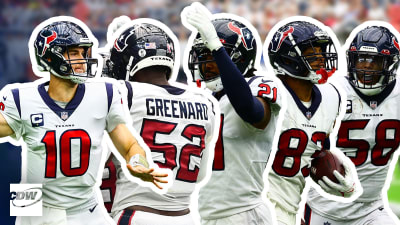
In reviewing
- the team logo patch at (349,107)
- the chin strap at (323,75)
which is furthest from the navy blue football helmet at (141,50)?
the team logo patch at (349,107)

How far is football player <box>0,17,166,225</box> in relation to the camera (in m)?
5.80

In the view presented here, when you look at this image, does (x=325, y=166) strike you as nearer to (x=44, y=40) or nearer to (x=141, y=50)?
(x=141, y=50)

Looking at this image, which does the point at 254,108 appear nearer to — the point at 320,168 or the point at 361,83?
the point at 320,168

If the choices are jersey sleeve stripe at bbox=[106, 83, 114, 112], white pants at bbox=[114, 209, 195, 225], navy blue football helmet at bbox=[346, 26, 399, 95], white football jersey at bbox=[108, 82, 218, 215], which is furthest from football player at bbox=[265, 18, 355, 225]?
jersey sleeve stripe at bbox=[106, 83, 114, 112]

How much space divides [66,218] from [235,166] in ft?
4.25

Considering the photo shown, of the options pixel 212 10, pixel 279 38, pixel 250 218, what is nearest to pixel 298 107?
pixel 279 38

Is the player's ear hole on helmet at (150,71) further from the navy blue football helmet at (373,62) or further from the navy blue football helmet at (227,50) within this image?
the navy blue football helmet at (373,62)

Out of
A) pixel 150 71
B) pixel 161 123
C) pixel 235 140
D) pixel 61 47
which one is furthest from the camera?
pixel 235 140

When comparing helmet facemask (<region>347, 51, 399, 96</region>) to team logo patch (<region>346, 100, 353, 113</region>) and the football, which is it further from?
the football

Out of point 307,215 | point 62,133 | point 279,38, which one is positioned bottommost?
point 307,215

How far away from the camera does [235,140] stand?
6211 millimetres

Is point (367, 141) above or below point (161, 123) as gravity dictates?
below

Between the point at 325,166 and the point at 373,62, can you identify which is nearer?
the point at 325,166

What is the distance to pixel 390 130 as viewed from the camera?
7.39 meters
